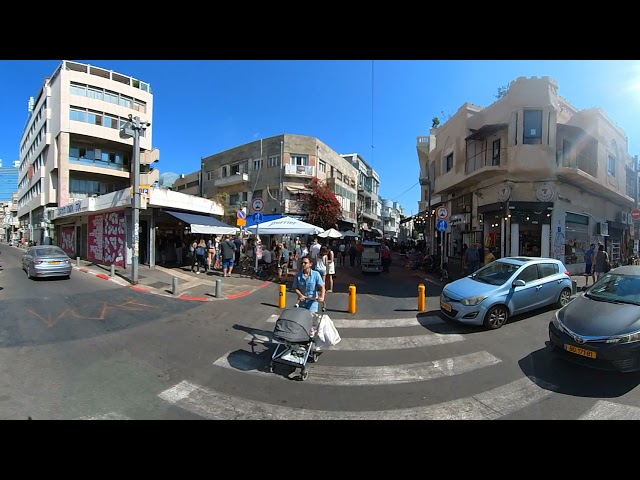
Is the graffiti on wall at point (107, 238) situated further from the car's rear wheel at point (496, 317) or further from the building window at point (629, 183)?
the building window at point (629, 183)

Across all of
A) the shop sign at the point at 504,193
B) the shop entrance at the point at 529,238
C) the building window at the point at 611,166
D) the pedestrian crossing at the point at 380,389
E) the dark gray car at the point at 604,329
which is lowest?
the pedestrian crossing at the point at 380,389

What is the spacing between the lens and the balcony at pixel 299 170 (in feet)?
93.2

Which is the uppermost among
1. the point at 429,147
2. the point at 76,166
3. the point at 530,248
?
the point at 429,147

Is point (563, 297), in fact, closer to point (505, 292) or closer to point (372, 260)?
point (505, 292)

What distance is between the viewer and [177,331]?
6461mm

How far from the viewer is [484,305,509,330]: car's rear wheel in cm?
674

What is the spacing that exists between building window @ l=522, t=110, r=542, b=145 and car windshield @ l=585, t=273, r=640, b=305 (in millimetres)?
10766

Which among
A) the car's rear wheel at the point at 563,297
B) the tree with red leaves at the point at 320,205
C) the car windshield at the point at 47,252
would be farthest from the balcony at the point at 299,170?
the car's rear wheel at the point at 563,297

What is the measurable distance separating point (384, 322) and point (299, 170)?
76.5ft

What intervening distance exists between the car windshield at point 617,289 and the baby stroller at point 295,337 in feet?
17.5

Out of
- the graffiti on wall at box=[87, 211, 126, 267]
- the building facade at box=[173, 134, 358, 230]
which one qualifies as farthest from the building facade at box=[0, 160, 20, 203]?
the graffiti on wall at box=[87, 211, 126, 267]
